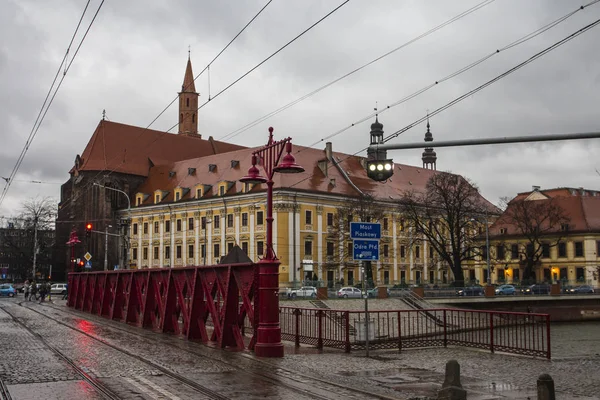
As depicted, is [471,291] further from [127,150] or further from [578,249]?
[127,150]

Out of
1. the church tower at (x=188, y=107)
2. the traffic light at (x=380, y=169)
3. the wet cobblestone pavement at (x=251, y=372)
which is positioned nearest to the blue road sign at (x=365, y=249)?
the traffic light at (x=380, y=169)

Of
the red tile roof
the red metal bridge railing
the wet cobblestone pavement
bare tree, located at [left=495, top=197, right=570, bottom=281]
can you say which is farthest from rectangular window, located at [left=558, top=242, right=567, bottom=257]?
the wet cobblestone pavement

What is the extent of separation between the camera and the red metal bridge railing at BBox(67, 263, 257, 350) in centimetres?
1736

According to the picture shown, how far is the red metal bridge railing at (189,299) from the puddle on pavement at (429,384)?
165 inches

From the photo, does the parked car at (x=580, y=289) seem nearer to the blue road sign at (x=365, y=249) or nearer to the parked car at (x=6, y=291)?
the blue road sign at (x=365, y=249)

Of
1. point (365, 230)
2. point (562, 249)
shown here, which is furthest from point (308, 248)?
point (365, 230)

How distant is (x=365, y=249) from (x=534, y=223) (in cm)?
6915

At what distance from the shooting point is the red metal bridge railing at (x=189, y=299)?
1736cm

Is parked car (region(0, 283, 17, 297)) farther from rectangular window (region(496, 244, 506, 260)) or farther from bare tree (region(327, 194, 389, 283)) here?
rectangular window (region(496, 244, 506, 260))

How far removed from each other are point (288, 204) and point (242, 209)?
6541 mm

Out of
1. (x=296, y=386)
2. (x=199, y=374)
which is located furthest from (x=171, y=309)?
(x=296, y=386)

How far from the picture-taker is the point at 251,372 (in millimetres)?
12961

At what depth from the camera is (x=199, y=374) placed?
1252 cm

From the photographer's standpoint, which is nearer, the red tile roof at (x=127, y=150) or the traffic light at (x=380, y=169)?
the traffic light at (x=380, y=169)
